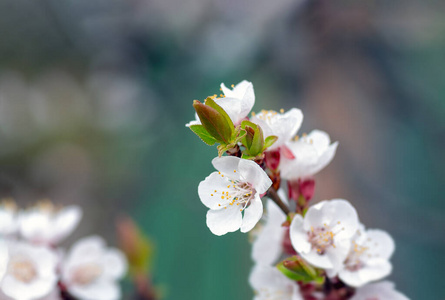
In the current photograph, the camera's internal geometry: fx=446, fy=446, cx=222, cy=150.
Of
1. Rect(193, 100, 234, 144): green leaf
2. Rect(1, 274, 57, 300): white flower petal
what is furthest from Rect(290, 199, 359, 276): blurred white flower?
Rect(1, 274, 57, 300): white flower petal

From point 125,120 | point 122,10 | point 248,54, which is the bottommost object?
point 125,120

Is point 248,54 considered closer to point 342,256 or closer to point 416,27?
point 416,27

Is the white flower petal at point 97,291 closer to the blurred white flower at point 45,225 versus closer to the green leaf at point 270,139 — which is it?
the blurred white flower at point 45,225

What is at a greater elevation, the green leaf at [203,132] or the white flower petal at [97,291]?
the green leaf at [203,132]

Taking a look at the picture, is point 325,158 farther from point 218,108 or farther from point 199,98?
point 199,98

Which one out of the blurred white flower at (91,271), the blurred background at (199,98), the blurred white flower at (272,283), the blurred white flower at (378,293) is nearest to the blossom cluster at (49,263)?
the blurred white flower at (91,271)

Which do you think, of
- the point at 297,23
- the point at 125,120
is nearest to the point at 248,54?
the point at 297,23
